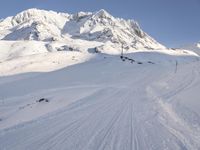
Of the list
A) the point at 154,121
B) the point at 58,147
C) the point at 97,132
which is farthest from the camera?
the point at 154,121

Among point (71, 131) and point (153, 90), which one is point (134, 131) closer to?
point (71, 131)

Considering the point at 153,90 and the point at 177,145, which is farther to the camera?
the point at 153,90

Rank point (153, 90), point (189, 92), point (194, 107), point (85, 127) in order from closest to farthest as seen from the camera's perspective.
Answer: point (85, 127) < point (194, 107) < point (189, 92) < point (153, 90)

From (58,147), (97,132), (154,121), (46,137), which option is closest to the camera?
(58,147)

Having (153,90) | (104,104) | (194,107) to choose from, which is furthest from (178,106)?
(153,90)

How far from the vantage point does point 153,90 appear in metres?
24.5

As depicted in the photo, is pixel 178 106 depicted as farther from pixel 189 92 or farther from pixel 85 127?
pixel 85 127

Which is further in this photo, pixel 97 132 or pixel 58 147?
pixel 97 132

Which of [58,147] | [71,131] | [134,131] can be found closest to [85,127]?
[71,131]

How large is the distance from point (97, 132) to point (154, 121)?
319cm

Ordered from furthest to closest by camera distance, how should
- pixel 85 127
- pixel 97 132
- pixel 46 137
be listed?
pixel 85 127 → pixel 97 132 → pixel 46 137

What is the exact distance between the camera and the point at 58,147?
31.9 ft

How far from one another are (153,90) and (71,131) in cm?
1374

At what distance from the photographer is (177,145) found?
10297 mm
